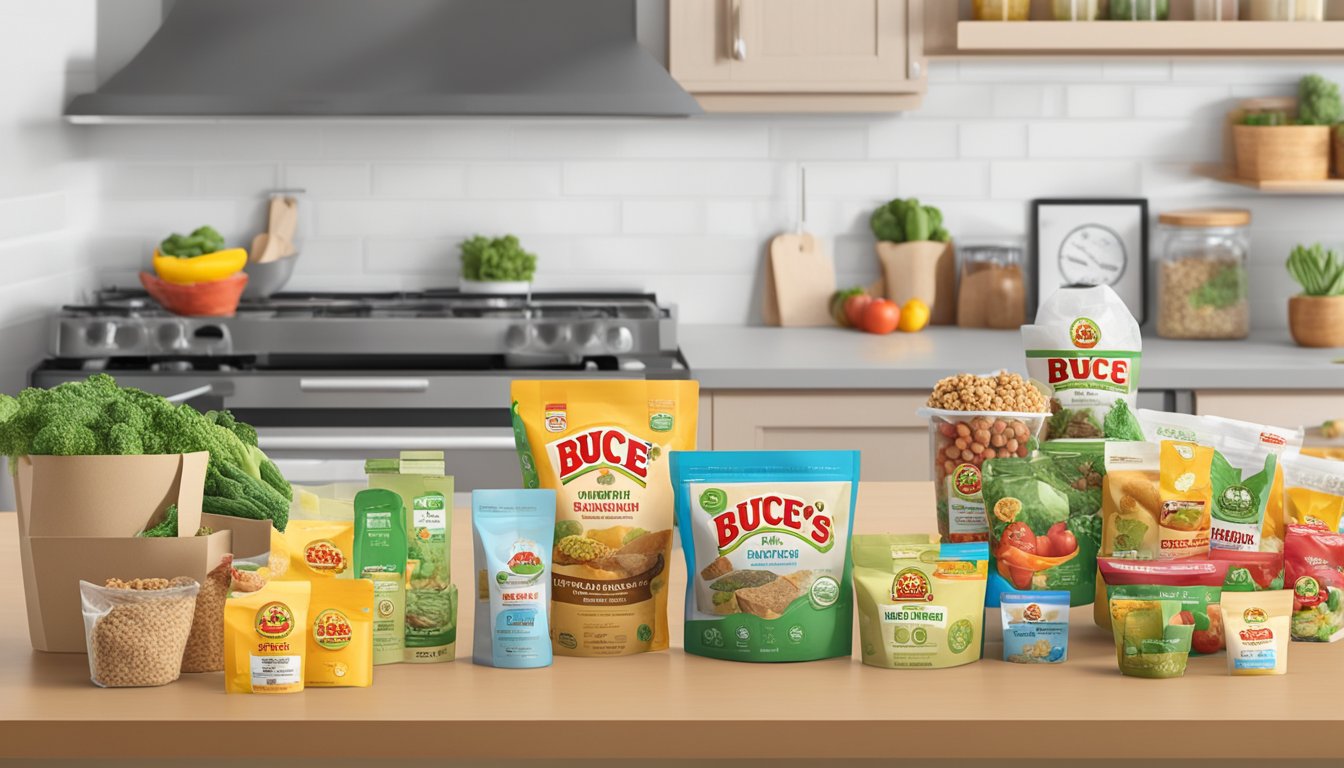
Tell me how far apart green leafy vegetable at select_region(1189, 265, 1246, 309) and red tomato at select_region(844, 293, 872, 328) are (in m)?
0.83

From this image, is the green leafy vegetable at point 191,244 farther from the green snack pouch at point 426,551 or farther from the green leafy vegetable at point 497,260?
the green snack pouch at point 426,551

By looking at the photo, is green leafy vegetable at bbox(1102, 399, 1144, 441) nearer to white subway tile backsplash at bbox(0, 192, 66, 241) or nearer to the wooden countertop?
the wooden countertop

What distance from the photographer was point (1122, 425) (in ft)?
4.49

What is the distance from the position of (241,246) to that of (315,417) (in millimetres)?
957

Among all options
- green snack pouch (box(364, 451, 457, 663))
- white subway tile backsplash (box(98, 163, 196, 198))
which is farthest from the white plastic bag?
white subway tile backsplash (box(98, 163, 196, 198))

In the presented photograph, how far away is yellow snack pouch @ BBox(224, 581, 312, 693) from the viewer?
114 cm

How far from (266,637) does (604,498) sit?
11.8 inches

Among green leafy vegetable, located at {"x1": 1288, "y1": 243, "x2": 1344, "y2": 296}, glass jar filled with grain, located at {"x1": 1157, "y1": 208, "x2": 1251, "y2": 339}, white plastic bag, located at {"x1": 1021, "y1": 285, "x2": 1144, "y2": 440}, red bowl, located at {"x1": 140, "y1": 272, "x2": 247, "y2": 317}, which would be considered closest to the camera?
white plastic bag, located at {"x1": 1021, "y1": 285, "x2": 1144, "y2": 440}

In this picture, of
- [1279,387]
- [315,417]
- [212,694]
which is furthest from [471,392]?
[212,694]

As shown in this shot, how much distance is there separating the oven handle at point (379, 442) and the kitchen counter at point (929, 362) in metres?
0.47

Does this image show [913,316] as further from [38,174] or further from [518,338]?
[38,174]

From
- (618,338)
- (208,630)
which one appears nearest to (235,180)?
(618,338)

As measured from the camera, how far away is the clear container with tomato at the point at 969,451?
4.32ft

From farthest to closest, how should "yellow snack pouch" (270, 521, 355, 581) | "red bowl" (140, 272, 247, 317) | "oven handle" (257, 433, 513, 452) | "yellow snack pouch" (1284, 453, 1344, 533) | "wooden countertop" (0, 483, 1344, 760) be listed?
"red bowl" (140, 272, 247, 317)
"oven handle" (257, 433, 513, 452)
"yellow snack pouch" (1284, 453, 1344, 533)
"yellow snack pouch" (270, 521, 355, 581)
"wooden countertop" (0, 483, 1344, 760)
